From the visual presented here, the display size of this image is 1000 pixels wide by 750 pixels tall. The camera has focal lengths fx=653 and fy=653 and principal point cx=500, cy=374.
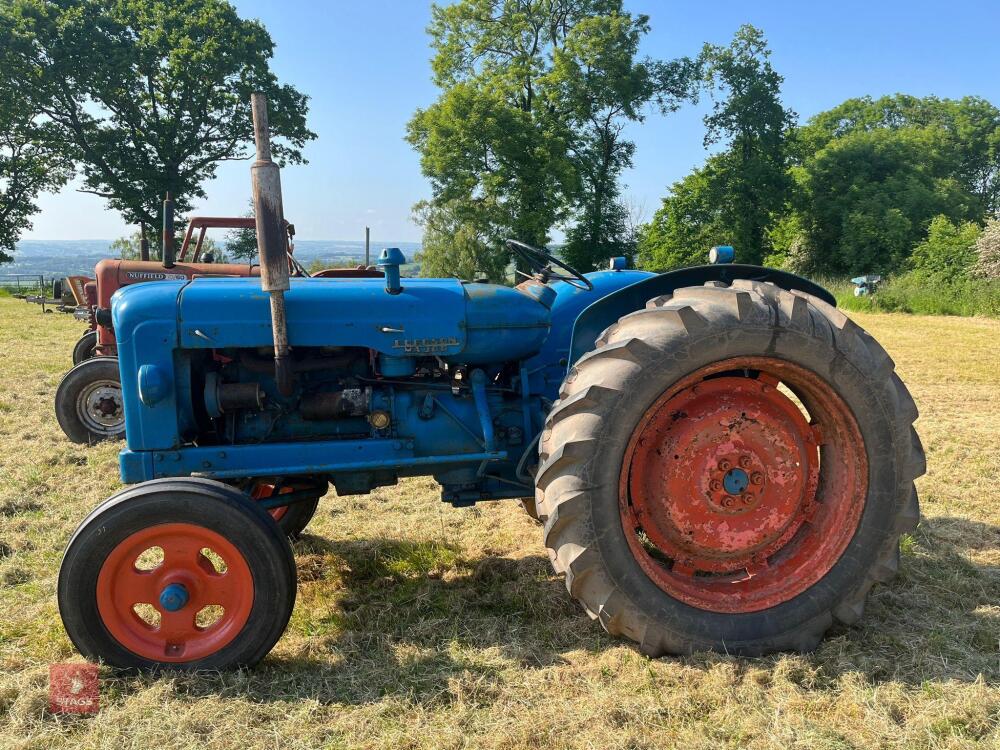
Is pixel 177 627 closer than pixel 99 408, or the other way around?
pixel 177 627

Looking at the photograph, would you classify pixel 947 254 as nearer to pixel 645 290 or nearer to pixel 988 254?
pixel 988 254

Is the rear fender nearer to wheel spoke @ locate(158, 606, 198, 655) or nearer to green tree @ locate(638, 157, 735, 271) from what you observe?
wheel spoke @ locate(158, 606, 198, 655)

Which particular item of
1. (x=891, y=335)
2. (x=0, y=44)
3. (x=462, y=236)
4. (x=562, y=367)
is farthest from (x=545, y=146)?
(x=562, y=367)

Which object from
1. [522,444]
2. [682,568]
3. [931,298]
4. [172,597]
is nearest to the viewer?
[172,597]

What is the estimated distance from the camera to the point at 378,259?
2686 mm

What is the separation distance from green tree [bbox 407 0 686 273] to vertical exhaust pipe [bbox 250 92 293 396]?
2223cm

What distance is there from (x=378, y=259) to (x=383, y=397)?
57 cm

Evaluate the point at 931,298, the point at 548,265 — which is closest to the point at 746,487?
the point at 548,265

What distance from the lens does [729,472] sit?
8.06ft

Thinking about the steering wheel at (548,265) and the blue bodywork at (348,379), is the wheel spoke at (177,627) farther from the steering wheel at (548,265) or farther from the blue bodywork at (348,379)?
the steering wheel at (548,265)

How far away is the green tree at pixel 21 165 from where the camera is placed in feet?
75.5

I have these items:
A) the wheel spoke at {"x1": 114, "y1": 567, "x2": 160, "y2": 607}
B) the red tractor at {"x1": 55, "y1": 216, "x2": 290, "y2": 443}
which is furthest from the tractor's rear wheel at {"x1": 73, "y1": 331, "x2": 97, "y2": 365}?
the wheel spoke at {"x1": 114, "y1": 567, "x2": 160, "y2": 607}

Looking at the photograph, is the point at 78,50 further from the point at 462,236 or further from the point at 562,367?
the point at 562,367

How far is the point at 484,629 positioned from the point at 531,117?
83.8ft
